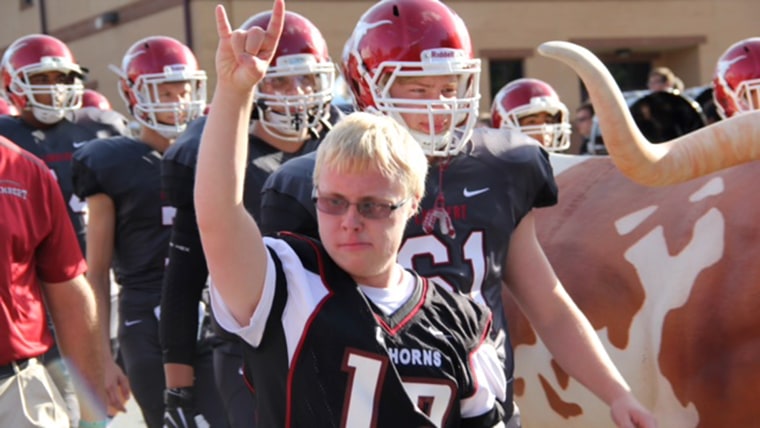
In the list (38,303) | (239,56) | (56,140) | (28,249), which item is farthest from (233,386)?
(56,140)

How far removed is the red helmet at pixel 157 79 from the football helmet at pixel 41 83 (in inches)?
57.4

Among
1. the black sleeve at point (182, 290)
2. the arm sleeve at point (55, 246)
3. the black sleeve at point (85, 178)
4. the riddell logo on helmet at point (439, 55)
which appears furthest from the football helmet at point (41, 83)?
the riddell logo on helmet at point (439, 55)

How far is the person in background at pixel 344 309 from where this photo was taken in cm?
239

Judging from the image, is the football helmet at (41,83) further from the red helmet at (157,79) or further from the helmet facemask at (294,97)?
the helmet facemask at (294,97)

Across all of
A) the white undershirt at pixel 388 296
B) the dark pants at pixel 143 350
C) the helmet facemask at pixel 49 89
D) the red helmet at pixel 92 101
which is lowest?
the red helmet at pixel 92 101

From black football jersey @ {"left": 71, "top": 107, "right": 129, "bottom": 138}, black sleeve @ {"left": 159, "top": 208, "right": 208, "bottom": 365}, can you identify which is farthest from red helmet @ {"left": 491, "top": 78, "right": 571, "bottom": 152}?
black sleeve @ {"left": 159, "top": 208, "right": 208, "bottom": 365}

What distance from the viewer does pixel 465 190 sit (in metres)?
3.28

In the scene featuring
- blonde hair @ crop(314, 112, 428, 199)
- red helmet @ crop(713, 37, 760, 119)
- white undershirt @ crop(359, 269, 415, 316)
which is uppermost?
blonde hair @ crop(314, 112, 428, 199)

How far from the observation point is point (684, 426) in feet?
12.6

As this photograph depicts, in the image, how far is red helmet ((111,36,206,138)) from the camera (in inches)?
208

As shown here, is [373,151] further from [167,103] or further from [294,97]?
[167,103]

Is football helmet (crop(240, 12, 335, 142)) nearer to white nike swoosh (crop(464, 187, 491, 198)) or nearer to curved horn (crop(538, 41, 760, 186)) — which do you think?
white nike swoosh (crop(464, 187, 491, 198))

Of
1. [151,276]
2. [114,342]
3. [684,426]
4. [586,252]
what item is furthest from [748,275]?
[114,342]

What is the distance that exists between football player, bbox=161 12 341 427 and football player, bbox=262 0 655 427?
2.28 feet
